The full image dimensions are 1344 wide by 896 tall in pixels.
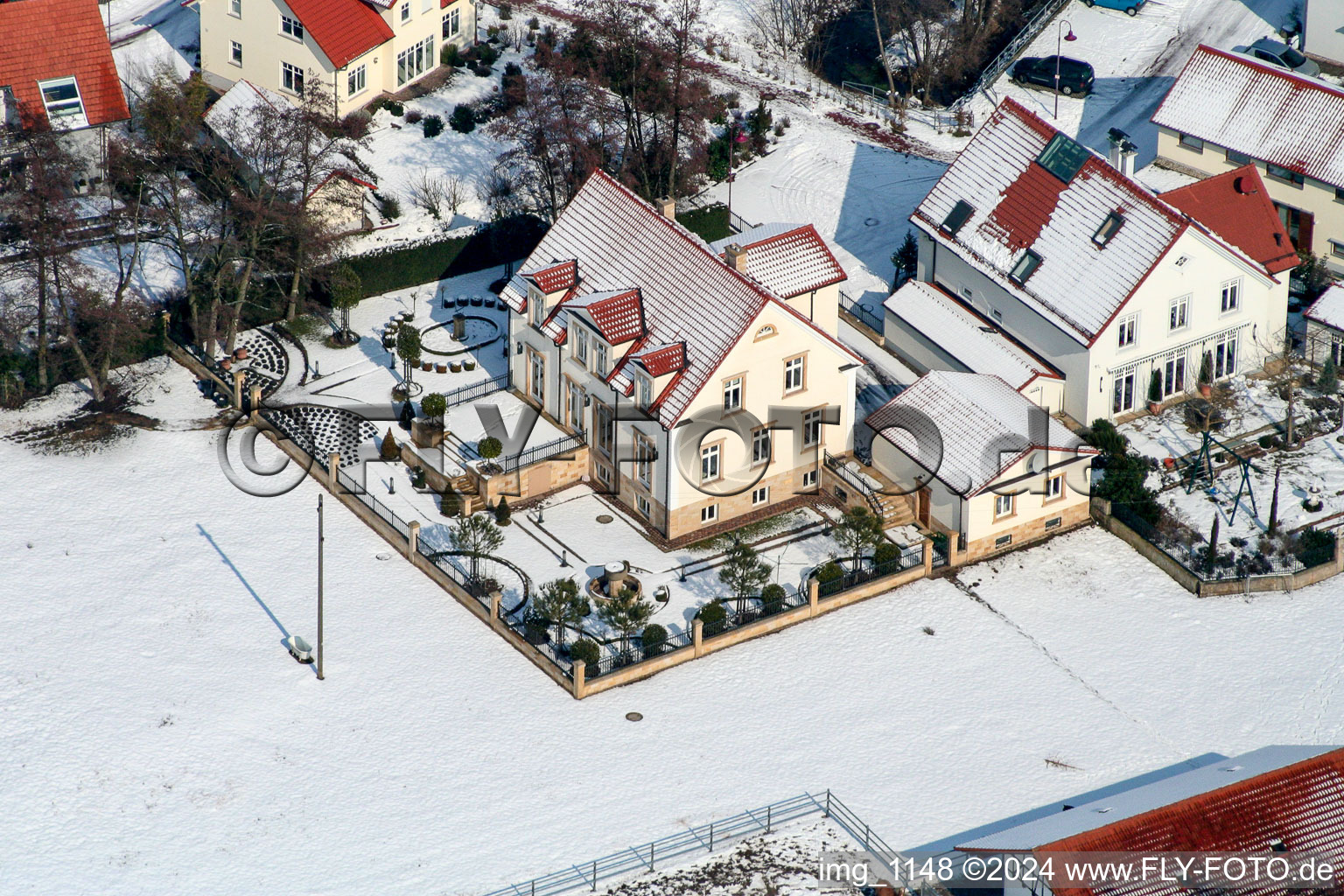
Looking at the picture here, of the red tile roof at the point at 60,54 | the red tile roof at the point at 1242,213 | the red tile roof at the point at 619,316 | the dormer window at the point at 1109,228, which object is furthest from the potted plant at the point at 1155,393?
the red tile roof at the point at 60,54

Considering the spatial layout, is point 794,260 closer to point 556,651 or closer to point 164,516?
point 556,651

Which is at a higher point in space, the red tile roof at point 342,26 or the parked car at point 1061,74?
the red tile roof at point 342,26

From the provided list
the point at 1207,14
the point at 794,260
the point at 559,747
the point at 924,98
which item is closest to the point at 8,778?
the point at 559,747

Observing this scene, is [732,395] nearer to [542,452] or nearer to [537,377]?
[542,452]

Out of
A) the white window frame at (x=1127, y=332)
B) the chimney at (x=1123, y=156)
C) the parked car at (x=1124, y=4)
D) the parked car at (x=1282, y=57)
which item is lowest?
the white window frame at (x=1127, y=332)

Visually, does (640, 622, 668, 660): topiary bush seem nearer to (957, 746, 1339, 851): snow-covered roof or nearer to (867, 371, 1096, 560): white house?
(867, 371, 1096, 560): white house

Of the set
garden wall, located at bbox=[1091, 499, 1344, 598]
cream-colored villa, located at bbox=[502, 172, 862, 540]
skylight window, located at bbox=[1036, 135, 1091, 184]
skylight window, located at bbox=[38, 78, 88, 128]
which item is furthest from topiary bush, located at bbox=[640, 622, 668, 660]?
skylight window, located at bbox=[38, 78, 88, 128]

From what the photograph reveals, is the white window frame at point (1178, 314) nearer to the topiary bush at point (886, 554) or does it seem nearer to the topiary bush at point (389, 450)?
the topiary bush at point (886, 554)
